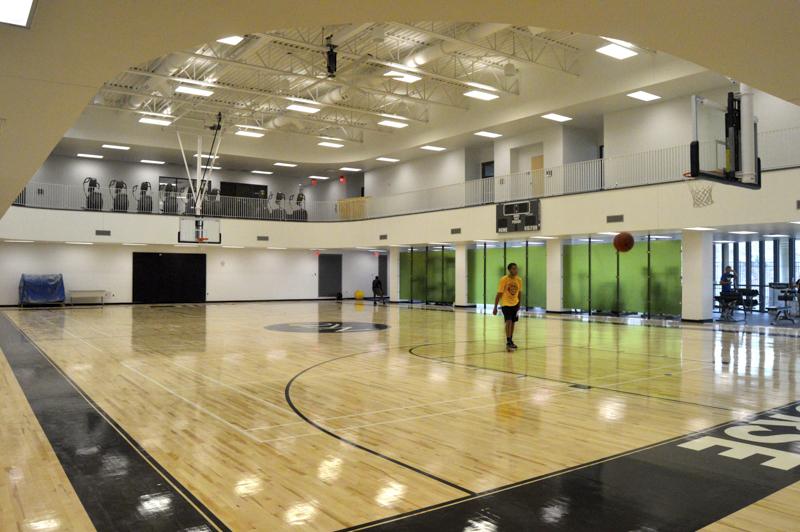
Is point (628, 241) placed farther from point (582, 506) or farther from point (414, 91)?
point (582, 506)

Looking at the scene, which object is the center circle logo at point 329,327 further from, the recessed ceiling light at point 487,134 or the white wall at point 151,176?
the white wall at point 151,176

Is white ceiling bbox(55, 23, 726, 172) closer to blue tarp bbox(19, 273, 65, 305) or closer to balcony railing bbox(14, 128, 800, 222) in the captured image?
balcony railing bbox(14, 128, 800, 222)

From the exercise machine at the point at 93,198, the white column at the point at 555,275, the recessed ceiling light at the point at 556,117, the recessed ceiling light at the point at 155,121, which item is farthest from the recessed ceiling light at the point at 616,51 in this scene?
the exercise machine at the point at 93,198

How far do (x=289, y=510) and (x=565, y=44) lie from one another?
20.9 metres

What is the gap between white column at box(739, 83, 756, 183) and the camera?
346 inches

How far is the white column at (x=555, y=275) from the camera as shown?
25.8 metres

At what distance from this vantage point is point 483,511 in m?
4.44

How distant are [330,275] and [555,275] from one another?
17142mm

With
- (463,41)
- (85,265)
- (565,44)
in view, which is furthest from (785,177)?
(85,265)

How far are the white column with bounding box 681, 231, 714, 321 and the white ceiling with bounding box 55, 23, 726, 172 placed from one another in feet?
17.3

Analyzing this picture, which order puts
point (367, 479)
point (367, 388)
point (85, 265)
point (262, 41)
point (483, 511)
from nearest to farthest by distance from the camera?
1. point (483, 511)
2. point (367, 479)
3. point (367, 388)
4. point (262, 41)
5. point (85, 265)

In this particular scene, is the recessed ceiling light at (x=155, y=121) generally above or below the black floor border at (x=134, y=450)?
above

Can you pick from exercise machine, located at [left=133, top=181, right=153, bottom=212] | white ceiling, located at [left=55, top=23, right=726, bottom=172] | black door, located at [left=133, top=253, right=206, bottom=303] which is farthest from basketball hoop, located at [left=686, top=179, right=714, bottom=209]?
black door, located at [left=133, top=253, right=206, bottom=303]

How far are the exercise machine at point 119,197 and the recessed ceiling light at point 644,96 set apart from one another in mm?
24123
